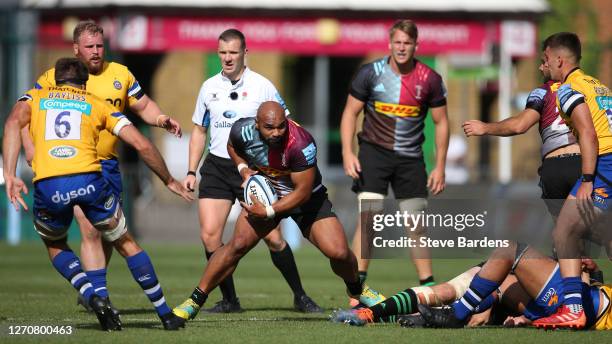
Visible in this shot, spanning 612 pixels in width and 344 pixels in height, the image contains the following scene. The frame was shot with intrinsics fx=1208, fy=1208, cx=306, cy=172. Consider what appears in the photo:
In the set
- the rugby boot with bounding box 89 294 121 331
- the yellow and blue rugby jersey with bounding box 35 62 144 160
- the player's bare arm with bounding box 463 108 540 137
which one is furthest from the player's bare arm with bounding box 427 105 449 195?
A: the rugby boot with bounding box 89 294 121 331

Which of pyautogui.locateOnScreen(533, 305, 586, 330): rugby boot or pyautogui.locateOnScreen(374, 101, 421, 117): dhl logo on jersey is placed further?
pyautogui.locateOnScreen(374, 101, 421, 117): dhl logo on jersey

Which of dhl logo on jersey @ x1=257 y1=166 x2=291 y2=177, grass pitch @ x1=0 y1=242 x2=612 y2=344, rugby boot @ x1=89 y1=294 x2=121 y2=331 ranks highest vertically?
dhl logo on jersey @ x1=257 y1=166 x2=291 y2=177

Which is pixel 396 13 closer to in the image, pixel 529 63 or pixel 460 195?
pixel 529 63

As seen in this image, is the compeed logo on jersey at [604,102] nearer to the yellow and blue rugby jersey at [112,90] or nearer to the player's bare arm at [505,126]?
the player's bare arm at [505,126]

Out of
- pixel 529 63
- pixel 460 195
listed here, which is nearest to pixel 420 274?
pixel 460 195

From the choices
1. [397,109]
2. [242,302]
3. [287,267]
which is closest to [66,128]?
[287,267]

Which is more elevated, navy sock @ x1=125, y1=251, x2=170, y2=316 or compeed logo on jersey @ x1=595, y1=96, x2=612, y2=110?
compeed logo on jersey @ x1=595, y1=96, x2=612, y2=110

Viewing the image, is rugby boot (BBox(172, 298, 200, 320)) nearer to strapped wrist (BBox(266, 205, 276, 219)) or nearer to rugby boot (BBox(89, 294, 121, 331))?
rugby boot (BBox(89, 294, 121, 331))

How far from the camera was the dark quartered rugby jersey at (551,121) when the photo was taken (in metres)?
10.1

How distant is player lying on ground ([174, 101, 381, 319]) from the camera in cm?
922

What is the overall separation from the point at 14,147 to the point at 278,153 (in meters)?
1.99

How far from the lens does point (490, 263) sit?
8.90m

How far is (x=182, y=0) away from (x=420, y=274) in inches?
726

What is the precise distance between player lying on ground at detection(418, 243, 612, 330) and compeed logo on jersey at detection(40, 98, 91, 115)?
2.90 metres
